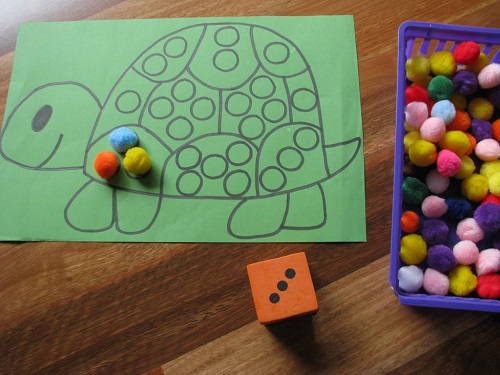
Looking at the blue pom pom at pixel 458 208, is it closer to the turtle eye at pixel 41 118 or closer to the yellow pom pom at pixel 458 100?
the yellow pom pom at pixel 458 100

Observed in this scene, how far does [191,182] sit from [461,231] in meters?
0.37

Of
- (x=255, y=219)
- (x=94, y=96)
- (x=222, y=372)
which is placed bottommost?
(x=222, y=372)

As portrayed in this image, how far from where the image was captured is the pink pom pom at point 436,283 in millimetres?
542

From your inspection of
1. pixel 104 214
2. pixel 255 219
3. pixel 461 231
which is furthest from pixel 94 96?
pixel 461 231

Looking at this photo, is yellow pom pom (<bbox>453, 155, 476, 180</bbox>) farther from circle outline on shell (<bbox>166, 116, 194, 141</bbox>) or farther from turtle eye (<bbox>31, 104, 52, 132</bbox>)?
turtle eye (<bbox>31, 104, 52, 132</bbox>)

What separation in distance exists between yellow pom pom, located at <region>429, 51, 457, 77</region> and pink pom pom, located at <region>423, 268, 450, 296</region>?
0.90 feet

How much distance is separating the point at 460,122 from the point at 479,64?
0.28ft

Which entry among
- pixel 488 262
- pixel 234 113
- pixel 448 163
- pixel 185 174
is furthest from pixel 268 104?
pixel 488 262

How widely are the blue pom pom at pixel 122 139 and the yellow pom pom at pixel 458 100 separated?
17.9 inches

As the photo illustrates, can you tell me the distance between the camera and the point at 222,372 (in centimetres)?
55

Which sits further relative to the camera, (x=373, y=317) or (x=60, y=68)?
(x=60, y=68)

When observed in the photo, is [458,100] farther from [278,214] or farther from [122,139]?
[122,139]

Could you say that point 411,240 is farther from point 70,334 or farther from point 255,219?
point 70,334

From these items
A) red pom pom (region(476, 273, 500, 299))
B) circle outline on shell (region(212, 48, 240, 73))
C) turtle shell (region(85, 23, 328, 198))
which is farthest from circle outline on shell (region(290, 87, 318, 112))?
red pom pom (region(476, 273, 500, 299))
